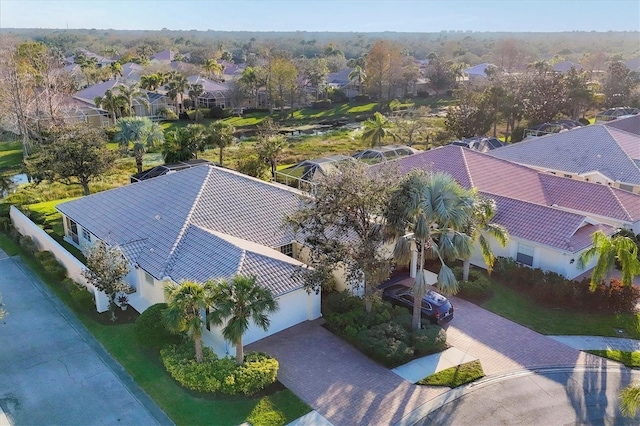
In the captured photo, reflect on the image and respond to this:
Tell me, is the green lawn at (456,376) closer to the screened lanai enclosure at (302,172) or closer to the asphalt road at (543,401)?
the asphalt road at (543,401)

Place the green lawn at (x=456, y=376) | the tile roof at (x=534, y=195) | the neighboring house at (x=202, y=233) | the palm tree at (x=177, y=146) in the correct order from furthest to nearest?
the palm tree at (x=177, y=146)
the tile roof at (x=534, y=195)
the neighboring house at (x=202, y=233)
the green lawn at (x=456, y=376)

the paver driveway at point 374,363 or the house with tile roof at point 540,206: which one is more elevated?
the house with tile roof at point 540,206

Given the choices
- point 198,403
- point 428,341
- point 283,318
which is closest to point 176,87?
point 283,318

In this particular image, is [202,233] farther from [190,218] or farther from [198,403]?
[198,403]

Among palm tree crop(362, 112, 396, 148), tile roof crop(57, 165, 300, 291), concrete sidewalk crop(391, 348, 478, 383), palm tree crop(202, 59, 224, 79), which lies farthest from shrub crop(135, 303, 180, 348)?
palm tree crop(202, 59, 224, 79)

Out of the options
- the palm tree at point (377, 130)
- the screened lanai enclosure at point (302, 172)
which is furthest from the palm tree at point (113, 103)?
the screened lanai enclosure at point (302, 172)

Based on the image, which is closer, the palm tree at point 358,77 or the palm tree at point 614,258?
the palm tree at point 614,258

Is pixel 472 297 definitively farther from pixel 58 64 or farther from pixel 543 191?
pixel 58 64
